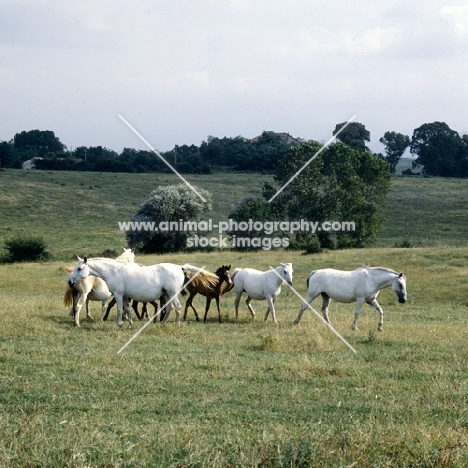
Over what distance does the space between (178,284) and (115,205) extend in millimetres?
59588

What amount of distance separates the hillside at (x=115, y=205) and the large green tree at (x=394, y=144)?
16.2m

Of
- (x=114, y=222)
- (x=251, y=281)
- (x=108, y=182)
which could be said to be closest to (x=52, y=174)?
(x=108, y=182)

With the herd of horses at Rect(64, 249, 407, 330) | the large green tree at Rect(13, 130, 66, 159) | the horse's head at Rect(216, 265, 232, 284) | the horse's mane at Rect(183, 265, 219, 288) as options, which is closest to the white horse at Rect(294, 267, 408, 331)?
the herd of horses at Rect(64, 249, 407, 330)

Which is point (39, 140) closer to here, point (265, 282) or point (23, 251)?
point (23, 251)

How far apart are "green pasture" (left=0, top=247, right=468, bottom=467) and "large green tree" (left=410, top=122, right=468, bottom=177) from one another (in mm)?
89347

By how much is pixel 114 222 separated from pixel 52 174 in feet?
88.9

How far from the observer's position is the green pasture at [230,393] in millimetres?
6668

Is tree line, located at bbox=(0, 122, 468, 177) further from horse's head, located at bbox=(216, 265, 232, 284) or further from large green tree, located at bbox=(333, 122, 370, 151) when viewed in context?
horse's head, located at bbox=(216, 265, 232, 284)

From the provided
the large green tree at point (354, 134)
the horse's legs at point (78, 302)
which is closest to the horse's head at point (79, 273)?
the horse's legs at point (78, 302)

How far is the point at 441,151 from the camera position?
103938 millimetres

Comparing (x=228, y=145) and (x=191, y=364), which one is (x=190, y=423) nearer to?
(x=191, y=364)

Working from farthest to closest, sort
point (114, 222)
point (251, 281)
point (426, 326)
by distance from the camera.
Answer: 1. point (114, 222)
2. point (251, 281)
3. point (426, 326)

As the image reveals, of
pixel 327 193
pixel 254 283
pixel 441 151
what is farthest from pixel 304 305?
pixel 441 151

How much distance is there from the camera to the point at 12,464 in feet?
20.7
